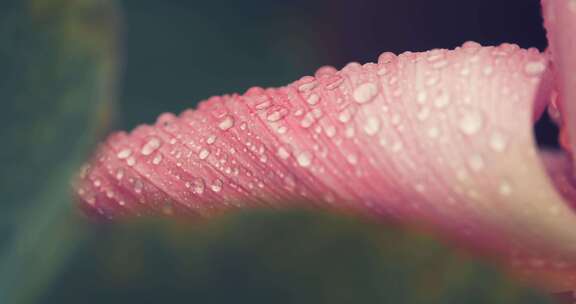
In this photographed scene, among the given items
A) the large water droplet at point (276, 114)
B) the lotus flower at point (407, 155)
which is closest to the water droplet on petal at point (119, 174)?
the lotus flower at point (407, 155)

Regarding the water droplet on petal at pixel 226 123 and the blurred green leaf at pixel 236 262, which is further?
the water droplet on petal at pixel 226 123

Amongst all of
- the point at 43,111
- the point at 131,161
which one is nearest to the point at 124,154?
the point at 131,161

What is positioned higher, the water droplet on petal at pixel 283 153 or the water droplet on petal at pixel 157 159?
the water droplet on petal at pixel 157 159

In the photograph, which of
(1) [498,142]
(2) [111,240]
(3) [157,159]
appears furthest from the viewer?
(3) [157,159]

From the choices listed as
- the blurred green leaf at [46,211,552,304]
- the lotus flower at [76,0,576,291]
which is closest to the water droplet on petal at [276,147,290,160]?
the lotus flower at [76,0,576,291]

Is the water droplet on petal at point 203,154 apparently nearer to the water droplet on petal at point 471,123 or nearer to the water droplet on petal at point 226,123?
the water droplet on petal at point 226,123

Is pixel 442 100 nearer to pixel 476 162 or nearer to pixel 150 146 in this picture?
pixel 476 162

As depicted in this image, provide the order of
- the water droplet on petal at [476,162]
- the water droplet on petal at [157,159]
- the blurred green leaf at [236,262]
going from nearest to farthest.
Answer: the blurred green leaf at [236,262] < the water droplet on petal at [476,162] < the water droplet on petal at [157,159]

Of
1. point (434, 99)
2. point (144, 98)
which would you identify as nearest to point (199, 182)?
point (434, 99)
